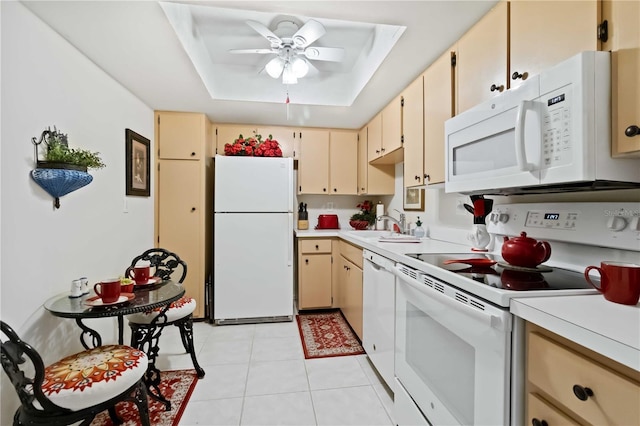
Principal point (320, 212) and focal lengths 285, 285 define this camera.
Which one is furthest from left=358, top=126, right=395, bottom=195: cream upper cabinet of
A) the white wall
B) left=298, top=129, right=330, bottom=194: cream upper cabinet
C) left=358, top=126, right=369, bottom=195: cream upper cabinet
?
the white wall

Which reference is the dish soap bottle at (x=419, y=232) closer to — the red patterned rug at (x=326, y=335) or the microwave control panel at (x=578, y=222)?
the microwave control panel at (x=578, y=222)

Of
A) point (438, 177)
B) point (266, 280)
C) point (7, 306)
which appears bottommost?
point (266, 280)

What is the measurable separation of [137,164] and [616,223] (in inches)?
123

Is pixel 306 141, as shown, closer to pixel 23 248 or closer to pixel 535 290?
pixel 23 248

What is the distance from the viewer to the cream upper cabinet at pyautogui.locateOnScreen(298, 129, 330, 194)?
3.42m

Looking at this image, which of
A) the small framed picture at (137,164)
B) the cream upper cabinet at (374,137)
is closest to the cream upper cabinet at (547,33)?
the cream upper cabinet at (374,137)

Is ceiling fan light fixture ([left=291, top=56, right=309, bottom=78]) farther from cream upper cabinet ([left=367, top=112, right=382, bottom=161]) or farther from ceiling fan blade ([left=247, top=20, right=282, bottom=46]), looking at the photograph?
cream upper cabinet ([left=367, top=112, right=382, bottom=161])

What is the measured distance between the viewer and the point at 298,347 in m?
2.45

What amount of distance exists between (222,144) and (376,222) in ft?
6.71

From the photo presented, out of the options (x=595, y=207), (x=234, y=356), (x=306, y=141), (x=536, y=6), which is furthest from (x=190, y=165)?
(x=595, y=207)

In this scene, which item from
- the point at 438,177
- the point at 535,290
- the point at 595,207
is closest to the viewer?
the point at 535,290

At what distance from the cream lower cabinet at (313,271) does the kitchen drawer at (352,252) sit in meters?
0.25

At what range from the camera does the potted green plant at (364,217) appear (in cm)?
346

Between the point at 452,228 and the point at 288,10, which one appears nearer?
the point at 288,10
